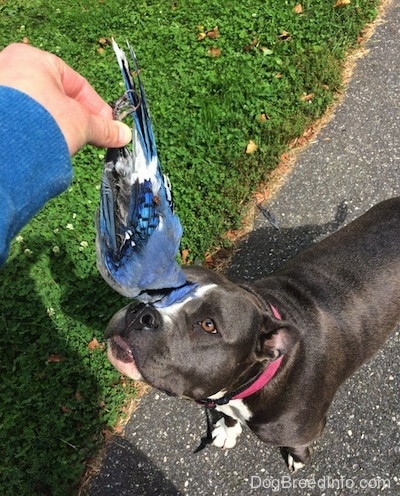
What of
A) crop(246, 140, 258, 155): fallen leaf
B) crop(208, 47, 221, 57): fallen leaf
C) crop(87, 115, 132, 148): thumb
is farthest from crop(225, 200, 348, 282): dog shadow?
crop(87, 115, 132, 148): thumb

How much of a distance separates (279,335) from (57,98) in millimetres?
1699

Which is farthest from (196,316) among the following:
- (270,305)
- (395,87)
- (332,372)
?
(395,87)

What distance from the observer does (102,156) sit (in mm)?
4980

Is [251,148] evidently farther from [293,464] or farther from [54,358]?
[293,464]

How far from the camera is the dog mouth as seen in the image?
2.78 m

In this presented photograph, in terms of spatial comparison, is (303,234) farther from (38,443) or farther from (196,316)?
(38,443)

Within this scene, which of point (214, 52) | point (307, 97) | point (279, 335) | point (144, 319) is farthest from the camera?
point (214, 52)

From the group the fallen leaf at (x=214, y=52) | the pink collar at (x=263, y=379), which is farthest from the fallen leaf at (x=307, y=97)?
the pink collar at (x=263, y=379)

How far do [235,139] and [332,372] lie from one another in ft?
8.10

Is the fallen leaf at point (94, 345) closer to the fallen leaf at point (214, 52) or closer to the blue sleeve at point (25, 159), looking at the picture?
the blue sleeve at point (25, 159)

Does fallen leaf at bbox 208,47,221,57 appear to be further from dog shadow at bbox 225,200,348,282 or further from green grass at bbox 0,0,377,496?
dog shadow at bbox 225,200,348,282

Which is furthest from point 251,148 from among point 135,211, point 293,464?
point 135,211

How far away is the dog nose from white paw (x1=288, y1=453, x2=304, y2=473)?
5.67 ft

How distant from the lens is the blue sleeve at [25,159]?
1.81m
